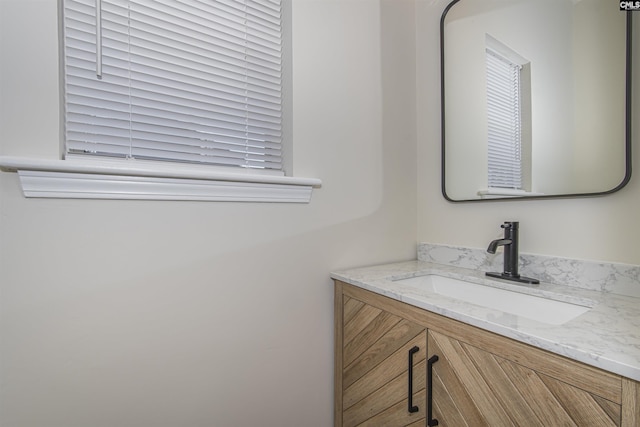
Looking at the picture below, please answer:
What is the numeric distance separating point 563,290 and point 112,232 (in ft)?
4.69

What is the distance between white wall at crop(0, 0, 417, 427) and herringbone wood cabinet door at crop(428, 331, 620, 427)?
555 millimetres

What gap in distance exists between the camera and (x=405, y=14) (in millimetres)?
1462

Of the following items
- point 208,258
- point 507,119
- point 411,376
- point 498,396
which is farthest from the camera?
point 507,119

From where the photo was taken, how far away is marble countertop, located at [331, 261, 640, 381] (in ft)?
1.69

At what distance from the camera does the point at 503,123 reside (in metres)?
1.17

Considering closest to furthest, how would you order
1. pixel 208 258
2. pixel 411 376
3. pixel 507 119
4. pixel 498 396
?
pixel 498 396
pixel 411 376
pixel 208 258
pixel 507 119

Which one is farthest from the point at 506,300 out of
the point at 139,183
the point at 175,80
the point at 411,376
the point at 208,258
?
the point at 175,80

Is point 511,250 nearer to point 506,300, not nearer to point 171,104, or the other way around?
point 506,300

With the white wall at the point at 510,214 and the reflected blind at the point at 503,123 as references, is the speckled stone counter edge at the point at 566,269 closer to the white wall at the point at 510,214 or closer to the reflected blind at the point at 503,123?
the white wall at the point at 510,214

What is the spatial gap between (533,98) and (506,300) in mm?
761

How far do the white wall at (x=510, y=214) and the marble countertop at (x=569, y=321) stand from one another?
0.15 meters

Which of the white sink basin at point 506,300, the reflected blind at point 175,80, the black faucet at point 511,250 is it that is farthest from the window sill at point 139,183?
the black faucet at point 511,250

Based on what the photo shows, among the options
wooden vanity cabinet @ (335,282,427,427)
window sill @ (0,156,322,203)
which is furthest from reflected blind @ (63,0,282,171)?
wooden vanity cabinet @ (335,282,427,427)

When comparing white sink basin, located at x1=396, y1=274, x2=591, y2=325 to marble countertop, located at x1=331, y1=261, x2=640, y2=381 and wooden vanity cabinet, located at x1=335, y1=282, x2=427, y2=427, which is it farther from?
wooden vanity cabinet, located at x1=335, y1=282, x2=427, y2=427
